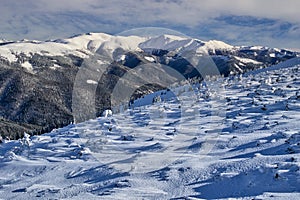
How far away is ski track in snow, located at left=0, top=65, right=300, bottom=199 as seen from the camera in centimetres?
1429

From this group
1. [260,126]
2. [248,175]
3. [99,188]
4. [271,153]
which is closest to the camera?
[248,175]

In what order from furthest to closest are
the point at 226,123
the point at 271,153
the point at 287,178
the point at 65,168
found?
the point at 226,123, the point at 65,168, the point at 271,153, the point at 287,178

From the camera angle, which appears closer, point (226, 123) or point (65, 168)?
point (65, 168)

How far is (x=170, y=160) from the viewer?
18078mm

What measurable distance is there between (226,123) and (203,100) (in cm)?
1321

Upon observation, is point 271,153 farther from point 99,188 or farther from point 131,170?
point 99,188

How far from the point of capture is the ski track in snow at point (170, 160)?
563 inches

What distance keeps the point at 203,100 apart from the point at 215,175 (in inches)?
907

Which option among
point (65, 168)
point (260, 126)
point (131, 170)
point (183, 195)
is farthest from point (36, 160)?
point (260, 126)

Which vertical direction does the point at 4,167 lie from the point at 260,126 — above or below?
below

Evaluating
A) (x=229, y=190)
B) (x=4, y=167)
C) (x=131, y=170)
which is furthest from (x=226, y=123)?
(x=4, y=167)

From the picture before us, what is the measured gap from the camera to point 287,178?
1348 cm

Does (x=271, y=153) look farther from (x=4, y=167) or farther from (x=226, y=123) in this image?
(x=4, y=167)

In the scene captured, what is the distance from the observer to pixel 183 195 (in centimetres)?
1412
